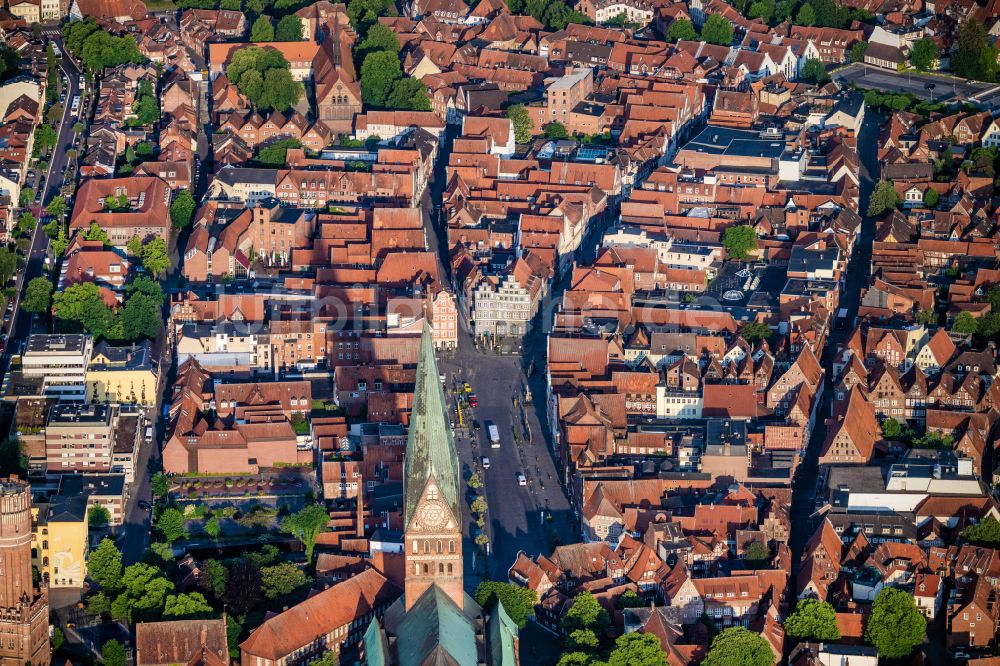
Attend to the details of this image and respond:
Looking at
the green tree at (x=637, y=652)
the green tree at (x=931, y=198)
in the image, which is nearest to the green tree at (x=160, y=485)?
the green tree at (x=637, y=652)

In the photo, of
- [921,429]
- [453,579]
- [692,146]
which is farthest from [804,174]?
[453,579]

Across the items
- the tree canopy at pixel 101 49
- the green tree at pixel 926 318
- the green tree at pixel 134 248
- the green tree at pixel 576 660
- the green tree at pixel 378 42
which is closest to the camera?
the green tree at pixel 576 660

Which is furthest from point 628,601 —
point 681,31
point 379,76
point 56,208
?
point 681,31

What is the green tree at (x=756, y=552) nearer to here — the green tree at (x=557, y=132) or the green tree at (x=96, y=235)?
the green tree at (x=96, y=235)

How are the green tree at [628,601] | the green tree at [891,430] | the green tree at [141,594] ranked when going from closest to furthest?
the green tree at [141,594] < the green tree at [628,601] < the green tree at [891,430]

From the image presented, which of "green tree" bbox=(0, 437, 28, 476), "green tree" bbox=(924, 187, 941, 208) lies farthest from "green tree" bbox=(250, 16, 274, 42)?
"green tree" bbox=(0, 437, 28, 476)

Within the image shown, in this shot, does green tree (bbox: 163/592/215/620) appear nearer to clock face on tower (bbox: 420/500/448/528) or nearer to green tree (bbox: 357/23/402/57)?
clock face on tower (bbox: 420/500/448/528)

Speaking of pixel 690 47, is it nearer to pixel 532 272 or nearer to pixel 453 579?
pixel 532 272

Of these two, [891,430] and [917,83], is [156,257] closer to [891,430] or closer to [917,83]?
[891,430]
